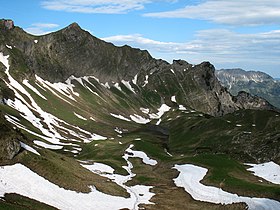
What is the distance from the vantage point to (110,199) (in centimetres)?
5706

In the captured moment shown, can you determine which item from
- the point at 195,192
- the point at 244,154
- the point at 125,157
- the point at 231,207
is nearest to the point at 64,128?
the point at 125,157

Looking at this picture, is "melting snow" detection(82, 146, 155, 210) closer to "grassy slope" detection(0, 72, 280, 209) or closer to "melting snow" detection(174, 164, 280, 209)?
"grassy slope" detection(0, 72, 280, 209)

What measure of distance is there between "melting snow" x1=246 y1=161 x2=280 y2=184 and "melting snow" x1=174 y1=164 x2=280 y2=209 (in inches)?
574

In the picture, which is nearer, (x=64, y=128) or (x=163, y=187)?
(x=163, y=187)

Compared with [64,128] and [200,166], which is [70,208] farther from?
[64,128]

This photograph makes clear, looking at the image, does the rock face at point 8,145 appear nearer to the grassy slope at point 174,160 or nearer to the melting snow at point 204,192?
the grassy slope at point 174,160

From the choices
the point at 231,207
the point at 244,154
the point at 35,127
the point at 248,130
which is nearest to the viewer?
the point at 231,207

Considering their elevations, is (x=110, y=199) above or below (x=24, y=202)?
below

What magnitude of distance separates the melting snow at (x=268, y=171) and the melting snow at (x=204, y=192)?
1458 cm

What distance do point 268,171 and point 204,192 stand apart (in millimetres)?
32961

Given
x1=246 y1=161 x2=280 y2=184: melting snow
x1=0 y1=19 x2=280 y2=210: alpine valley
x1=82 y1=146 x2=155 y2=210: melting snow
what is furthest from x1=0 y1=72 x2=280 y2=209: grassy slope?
x1=246 y1=161 x2=280 y2=184: melting snow

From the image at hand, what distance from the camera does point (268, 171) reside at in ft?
306

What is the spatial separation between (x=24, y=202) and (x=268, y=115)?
129 metres

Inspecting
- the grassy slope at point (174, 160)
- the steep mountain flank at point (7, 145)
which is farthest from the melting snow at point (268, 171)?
the steep mountain flank at point (7, 145)
